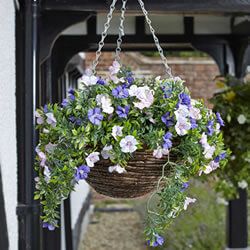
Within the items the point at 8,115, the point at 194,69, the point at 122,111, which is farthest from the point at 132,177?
the point at 194,69

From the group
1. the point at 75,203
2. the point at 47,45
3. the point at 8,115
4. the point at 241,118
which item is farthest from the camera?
the point at 75,203

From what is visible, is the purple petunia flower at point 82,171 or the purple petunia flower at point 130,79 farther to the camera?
the purple petunia flower at point 130,79

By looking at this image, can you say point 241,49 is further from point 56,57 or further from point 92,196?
point 92,196

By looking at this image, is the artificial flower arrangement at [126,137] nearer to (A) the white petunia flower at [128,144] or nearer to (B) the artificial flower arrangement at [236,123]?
(A) the white petunia flower at [128,144]

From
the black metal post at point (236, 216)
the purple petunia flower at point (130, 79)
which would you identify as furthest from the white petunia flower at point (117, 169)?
the black metal post at point (236, 216)

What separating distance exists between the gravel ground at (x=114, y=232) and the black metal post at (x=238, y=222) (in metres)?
2.08

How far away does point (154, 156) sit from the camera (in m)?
1.84

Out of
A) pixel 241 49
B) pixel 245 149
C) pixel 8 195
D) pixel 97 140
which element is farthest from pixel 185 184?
pixel 241 49

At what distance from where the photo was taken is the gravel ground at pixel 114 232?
297 inches

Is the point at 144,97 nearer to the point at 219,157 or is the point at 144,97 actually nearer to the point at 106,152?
the point at 106,152

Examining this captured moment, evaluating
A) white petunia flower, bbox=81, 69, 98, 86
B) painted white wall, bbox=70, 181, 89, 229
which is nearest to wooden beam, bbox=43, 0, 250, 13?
white petunia flower, bbox=81, 69, 98, 86

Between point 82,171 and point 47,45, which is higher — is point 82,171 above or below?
below

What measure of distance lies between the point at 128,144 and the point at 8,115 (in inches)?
36.7

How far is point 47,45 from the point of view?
296 cm
